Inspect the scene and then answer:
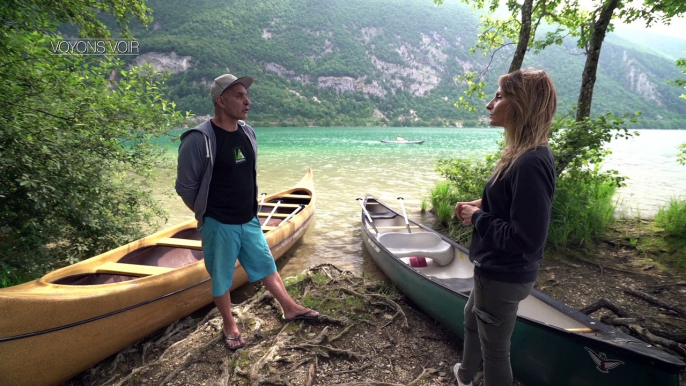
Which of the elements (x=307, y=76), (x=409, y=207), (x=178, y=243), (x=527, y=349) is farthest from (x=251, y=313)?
(x=307, y=76)

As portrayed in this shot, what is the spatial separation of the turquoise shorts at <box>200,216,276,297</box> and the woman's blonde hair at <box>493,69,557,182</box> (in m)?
2.24

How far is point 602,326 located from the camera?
2330 millimetres

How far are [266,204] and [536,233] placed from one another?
20.7 feet

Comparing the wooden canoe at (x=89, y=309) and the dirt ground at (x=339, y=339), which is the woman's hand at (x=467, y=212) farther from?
the wooden canoe at (x=89, y=309)

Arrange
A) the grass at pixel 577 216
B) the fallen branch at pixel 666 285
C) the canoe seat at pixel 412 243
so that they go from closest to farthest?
the fallen branch at pixel 666 285 < the canoe seat at pixel 412 243 < the grass at pixel 577 216

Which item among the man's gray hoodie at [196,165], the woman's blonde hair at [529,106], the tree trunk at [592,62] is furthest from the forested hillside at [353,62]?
the man's gray hoodie at [196,165]

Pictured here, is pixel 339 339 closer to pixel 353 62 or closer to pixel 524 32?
pixel 524 32

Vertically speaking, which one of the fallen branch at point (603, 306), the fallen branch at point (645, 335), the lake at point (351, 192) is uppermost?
the fallen branch at point (603, 306)

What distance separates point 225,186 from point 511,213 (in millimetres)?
2178

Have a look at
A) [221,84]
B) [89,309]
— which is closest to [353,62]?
[221,84]

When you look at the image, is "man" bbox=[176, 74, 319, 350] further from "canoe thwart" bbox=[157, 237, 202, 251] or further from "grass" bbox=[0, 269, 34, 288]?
"grass" bbox=[0, 269, 34, 288]

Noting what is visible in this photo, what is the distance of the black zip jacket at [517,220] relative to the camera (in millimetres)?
1433

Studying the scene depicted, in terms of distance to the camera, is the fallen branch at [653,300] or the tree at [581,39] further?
the tree at [581,39]

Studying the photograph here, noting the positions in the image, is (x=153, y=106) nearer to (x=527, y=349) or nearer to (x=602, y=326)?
(x=527, y=349)
